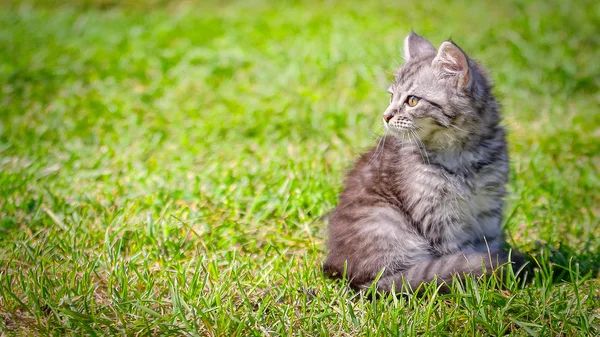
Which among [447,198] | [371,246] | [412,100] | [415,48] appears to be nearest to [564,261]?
[447,198]

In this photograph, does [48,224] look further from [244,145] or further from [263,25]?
[263,25]

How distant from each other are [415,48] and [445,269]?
1.27 meters

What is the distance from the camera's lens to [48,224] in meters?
3.44

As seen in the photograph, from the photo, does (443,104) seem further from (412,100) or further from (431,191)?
Answer: (431,191)

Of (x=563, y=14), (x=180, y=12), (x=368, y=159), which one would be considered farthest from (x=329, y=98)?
(x=180, y=12)

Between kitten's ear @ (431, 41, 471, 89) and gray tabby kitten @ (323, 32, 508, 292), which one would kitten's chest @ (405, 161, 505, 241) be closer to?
gray tabby kitten @ (323, 32, 508, 292)

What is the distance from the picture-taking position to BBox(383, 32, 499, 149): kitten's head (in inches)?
109

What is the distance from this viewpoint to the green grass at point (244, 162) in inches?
100

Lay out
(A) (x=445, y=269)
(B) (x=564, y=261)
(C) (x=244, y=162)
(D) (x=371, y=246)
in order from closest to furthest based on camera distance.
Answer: (A) (x=445, y=269) → (D) (x=371, y=246) → (B) (x=564, y=261) → (C) (x=244, y=162)

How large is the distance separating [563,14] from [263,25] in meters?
3.57

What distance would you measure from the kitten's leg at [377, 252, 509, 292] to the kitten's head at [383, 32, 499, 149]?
578 mm

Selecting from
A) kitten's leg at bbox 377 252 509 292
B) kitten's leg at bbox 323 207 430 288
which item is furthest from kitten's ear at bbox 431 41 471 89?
kitten's leg at bbox 377 252 509 292

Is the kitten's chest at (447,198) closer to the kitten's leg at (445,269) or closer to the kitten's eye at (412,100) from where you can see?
the kitten's leg at (445,269)

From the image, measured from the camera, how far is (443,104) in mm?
2787
